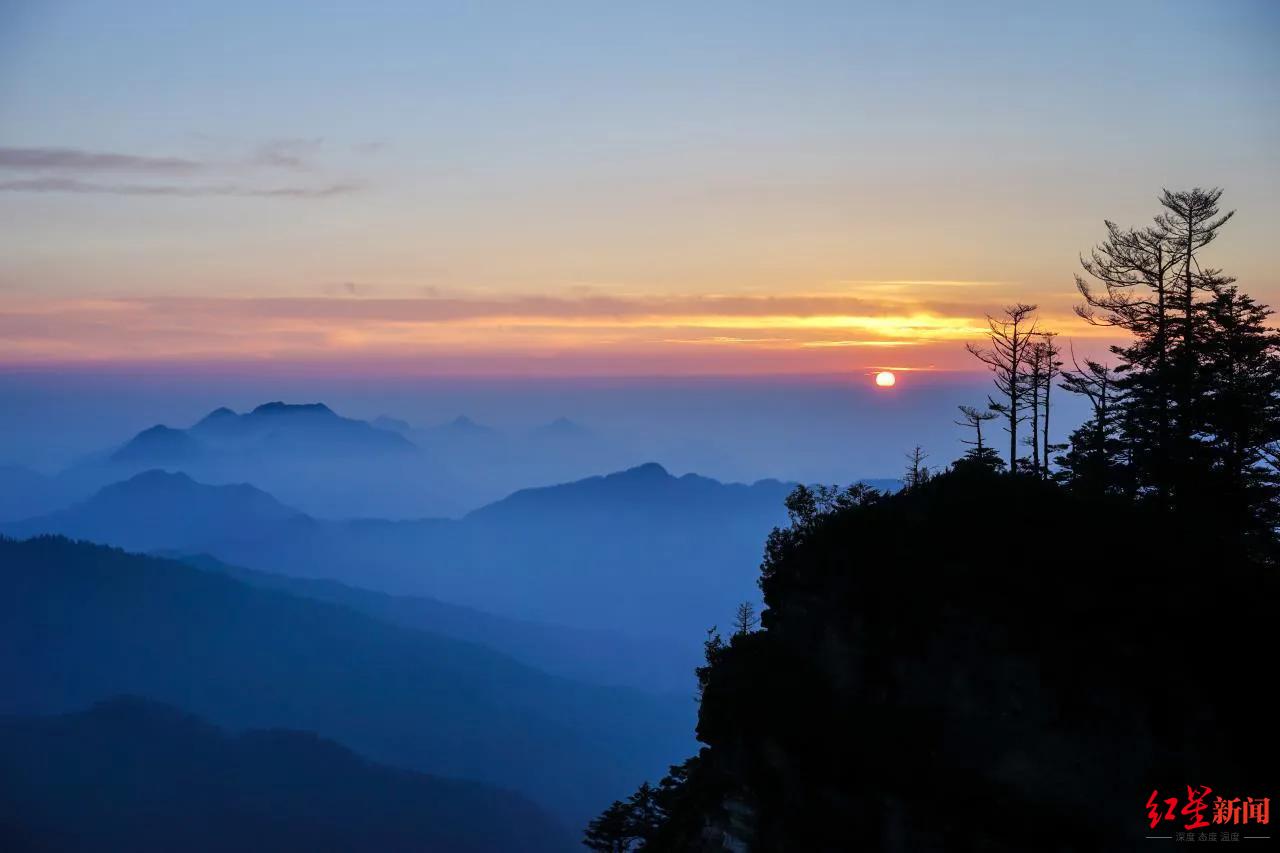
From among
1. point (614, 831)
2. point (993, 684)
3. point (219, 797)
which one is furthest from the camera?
point (219, 797)

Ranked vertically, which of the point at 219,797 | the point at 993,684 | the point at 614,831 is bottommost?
the point at 219,797

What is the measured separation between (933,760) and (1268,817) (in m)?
8.95

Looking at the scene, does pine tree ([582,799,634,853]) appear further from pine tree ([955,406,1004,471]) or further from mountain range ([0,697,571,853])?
mountain range ([0,697,571,853])

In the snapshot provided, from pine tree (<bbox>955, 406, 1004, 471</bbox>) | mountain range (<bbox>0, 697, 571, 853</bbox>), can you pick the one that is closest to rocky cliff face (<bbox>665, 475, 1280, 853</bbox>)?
pine tree (<bbox>955, 406, 1004, 471</bbox>)

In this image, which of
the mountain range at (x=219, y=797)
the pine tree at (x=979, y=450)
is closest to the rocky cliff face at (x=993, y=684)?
the pine tree at (x=979, y=450)

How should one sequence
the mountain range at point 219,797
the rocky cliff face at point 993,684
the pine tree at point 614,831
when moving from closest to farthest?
the rocky cliff face at point 993,684 < the pine tree at point 614,831 < the mountain range at point 219,797

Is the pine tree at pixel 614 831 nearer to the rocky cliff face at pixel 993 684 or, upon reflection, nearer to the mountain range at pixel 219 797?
the rocky cliff face at pixel 993 684

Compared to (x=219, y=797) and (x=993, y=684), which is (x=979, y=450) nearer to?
(x=993, y=684)

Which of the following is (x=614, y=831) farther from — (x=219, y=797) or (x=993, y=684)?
(x=219, y=797)

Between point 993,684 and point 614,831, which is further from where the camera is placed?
point 614,831

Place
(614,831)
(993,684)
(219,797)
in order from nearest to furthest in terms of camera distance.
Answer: (993,684) → (614,831) → (219,797)

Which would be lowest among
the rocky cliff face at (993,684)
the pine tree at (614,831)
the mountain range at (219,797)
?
the mountain range at (219,797)

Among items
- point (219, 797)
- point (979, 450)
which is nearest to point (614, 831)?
point (979, 450)

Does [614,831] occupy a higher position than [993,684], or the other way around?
[993,684]
